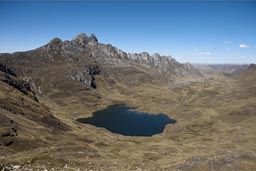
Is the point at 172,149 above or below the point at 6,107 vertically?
below

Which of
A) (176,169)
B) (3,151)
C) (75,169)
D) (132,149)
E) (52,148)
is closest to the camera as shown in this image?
(75,169)

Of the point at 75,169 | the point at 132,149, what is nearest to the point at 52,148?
the point at 75,169

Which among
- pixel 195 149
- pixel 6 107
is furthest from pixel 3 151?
pixel 195 149

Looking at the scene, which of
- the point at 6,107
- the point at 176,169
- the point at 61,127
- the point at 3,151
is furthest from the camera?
the point at 61,127

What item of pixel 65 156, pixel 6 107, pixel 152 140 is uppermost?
pixel 6 107

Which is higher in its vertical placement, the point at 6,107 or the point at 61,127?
the point at 6,107

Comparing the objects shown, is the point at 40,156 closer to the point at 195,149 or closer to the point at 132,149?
the point at 132,149

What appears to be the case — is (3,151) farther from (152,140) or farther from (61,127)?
(152,140)

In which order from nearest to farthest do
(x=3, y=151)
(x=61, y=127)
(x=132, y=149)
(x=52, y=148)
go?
(x=3, y=151) → (x=52, y=148) → (x=132, y=149) → (x=61, y=127)

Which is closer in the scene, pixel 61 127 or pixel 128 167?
pixel 128 167
